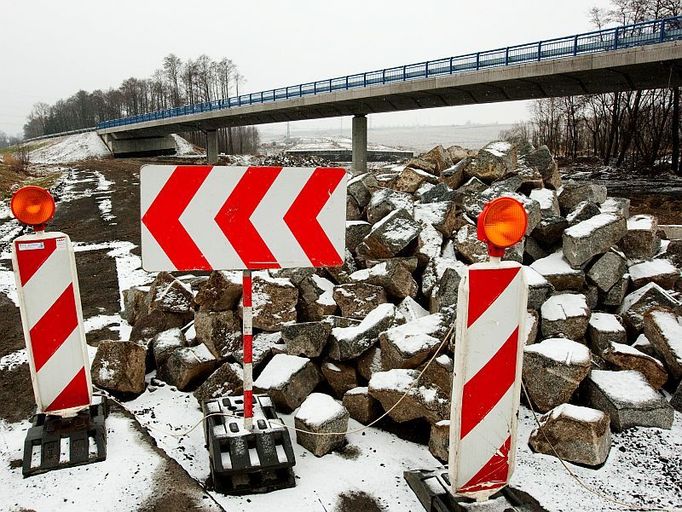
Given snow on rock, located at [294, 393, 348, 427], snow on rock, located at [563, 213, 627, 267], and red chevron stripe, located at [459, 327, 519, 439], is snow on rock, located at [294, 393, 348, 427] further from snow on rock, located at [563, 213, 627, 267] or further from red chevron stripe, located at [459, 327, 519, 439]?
snow on rock, located at [563, 213, 627, 267]

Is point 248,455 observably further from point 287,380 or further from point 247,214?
point 247,214

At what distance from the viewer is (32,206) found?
2971 millimetres

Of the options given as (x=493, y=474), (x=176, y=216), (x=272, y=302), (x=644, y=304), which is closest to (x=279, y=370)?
(x=272, y=302)

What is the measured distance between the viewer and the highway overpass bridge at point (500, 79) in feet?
50.4

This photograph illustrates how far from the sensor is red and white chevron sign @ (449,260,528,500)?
7.69 ft

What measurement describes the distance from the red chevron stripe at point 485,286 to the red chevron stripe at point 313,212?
3.17 ft

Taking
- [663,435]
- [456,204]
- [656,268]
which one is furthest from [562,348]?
[456,204]

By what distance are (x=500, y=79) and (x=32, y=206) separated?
1915 cm

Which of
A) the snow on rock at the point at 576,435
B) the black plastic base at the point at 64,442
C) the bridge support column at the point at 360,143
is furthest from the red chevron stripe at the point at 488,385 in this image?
the bridge support column at the point at 360,143

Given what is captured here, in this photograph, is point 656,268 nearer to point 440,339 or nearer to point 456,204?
point 456,204

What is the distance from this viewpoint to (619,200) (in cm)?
671

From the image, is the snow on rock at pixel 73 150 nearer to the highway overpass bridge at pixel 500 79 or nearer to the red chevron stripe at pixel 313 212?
the highway overpass bridge at pixel 500 79

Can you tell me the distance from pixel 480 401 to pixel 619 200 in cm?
558

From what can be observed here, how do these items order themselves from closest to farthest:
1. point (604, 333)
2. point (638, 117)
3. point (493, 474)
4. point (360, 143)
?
1. point (493, 474)
2. point (604, 333)
3. point (360, 143)
4. point (638, 117)
